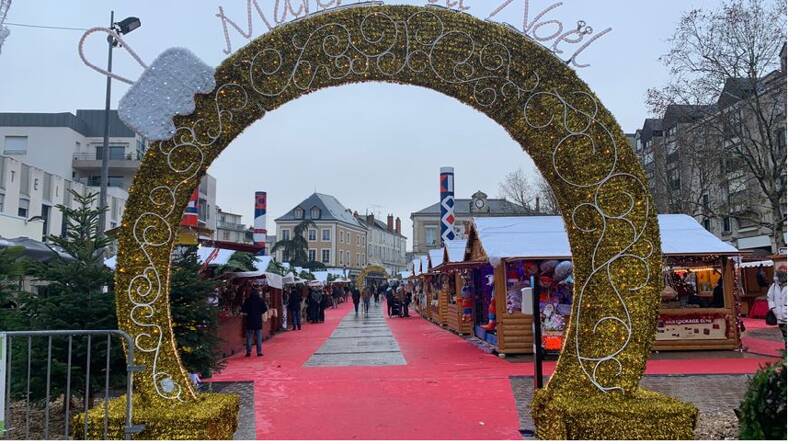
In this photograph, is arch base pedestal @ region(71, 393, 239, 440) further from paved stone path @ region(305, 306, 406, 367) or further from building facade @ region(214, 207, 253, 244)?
building facade @ region(214, 207, 253, 244)

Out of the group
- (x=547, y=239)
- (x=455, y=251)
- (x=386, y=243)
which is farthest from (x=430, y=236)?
(x=547, y=239)

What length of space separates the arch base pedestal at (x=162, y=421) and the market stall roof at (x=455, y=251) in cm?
1243

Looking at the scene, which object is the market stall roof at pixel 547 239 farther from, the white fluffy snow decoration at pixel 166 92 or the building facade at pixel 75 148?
the building facade at pixel 75 148

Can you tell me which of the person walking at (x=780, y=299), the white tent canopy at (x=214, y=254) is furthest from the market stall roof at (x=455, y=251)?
the person walking at (x=780, y=299)

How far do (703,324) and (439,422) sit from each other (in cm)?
856

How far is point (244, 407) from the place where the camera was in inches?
302

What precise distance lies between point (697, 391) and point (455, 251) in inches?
410

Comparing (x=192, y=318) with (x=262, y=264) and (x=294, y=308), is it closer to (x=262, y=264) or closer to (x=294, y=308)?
(x=262, y=264)

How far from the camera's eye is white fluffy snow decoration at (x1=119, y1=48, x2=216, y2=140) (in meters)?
5.31

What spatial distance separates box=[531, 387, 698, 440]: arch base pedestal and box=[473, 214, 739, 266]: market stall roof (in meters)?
6.63

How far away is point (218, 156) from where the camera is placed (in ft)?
17.9

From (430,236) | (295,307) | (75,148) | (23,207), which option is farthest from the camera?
(430,236)

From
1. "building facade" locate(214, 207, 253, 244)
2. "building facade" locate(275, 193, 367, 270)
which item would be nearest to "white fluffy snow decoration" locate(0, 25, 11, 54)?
"building facade" locate(275, 193, 367, 270)

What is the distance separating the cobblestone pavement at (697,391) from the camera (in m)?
6.91
